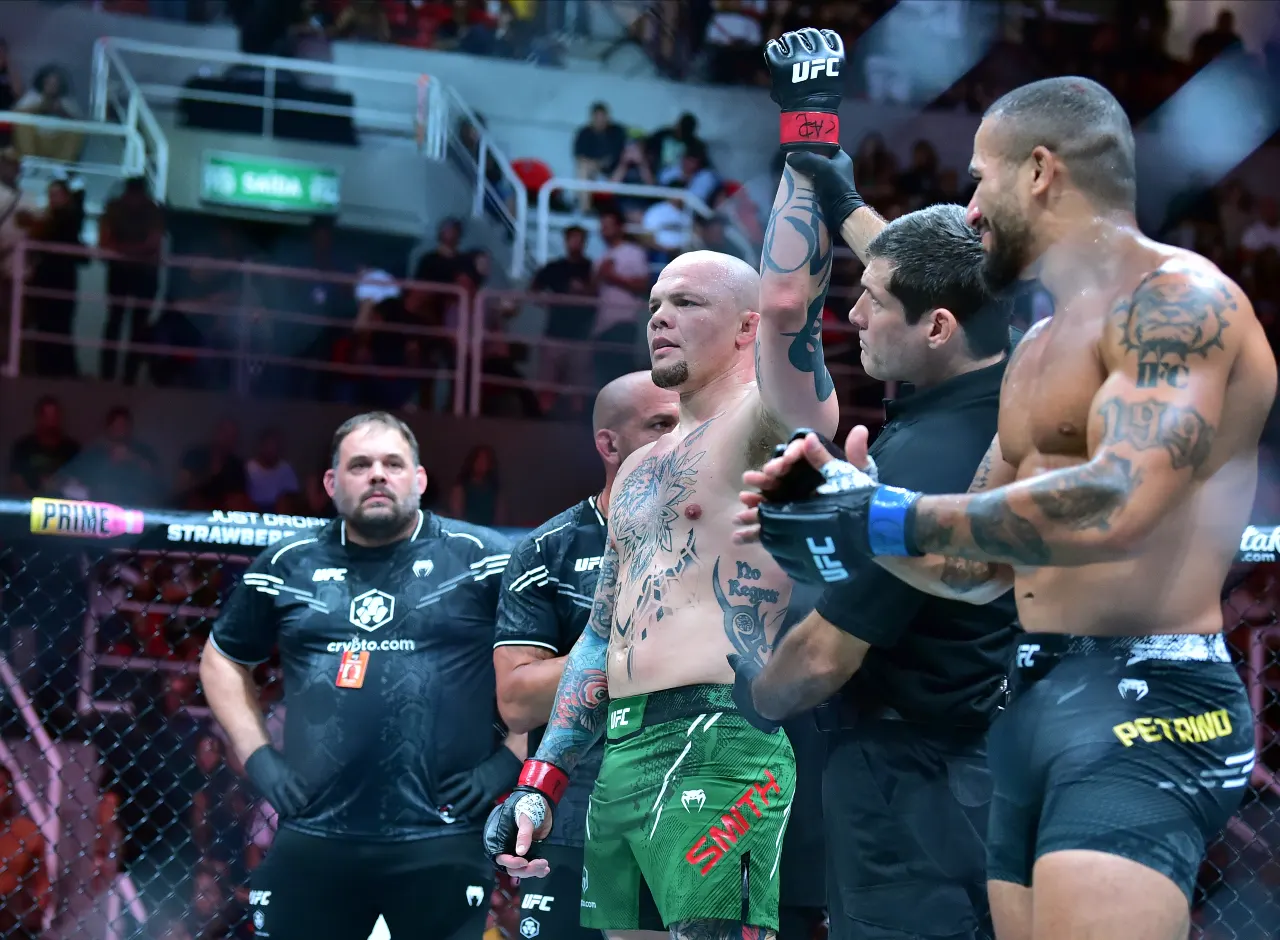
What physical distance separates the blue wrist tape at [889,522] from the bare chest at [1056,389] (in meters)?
0.20

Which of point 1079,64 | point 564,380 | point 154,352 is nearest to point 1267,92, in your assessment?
point 1079,64

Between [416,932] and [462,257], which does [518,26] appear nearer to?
[462,257]

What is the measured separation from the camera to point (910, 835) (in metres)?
2.13

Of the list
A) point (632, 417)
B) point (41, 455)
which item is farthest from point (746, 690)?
point (41, 455)

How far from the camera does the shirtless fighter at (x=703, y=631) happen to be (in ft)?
7.72

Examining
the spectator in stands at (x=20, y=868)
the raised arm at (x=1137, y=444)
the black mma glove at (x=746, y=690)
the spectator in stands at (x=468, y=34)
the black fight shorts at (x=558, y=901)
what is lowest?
the spectator in stands at (x=20, y=868)

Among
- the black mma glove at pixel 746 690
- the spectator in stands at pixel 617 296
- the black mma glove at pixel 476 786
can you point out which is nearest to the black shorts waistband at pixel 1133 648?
the black mma glove at pixel 746 690

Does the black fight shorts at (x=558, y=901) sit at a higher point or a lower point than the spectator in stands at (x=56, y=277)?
lower

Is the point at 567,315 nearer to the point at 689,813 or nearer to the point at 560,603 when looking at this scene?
the point at 560,603

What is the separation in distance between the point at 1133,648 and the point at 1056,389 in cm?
33

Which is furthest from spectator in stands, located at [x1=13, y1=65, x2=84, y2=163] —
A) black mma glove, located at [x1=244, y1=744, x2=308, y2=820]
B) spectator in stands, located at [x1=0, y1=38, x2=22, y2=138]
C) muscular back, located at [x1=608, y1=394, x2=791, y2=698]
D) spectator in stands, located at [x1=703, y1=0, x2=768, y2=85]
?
muscular back, located at [x1=608, y1=394, x2=791, y2=698]

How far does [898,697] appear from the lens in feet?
7.12

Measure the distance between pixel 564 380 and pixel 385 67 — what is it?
3.18m

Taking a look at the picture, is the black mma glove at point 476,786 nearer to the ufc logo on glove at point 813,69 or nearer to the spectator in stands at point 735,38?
the ufc logo on glove at point 813,69
